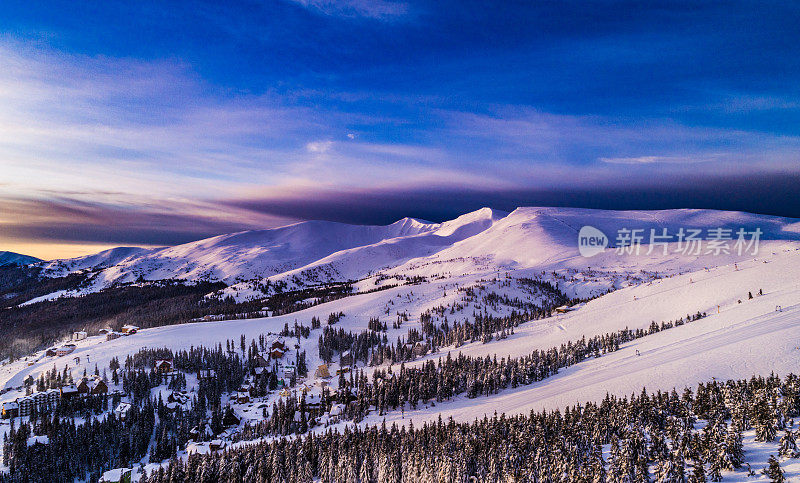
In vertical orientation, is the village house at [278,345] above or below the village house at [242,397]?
above

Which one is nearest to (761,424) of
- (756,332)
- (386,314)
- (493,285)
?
(756,332)

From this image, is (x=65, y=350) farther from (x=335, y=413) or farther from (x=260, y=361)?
(x=335, y=413)

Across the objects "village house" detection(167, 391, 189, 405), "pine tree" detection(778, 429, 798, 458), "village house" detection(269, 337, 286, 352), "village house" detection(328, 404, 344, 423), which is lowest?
"village house" detection(167, 391, 189, 405)

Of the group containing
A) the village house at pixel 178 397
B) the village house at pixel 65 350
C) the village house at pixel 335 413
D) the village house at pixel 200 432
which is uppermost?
the village house at pixel 65 350

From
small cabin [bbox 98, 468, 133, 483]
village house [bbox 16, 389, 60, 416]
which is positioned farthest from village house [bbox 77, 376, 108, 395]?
small cabin [bbox 98, 468, 133, 483]

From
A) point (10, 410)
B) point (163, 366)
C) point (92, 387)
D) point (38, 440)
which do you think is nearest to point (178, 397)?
point (163, 366)

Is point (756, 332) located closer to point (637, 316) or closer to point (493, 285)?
point (637, 316)

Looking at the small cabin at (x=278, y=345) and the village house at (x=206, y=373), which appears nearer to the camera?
the village house at (x=206, y=373)

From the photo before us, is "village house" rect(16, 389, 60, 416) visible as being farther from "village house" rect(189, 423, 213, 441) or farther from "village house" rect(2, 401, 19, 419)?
"village house" rect(189, 423, 213, 441)

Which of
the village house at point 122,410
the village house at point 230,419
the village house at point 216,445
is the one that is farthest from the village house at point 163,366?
the village house at point 216,445

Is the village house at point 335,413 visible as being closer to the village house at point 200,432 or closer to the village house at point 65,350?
the village house at point 200,432

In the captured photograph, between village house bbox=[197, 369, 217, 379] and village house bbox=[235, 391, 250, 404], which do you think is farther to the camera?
village house bbox=[197, 369, 217, 379]
